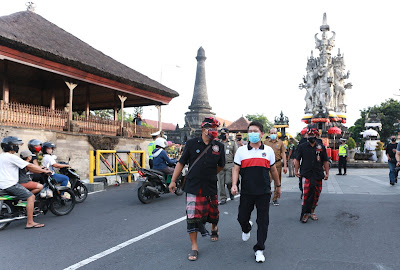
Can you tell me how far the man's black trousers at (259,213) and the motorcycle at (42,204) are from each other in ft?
13.4

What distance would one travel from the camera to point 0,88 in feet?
55.5

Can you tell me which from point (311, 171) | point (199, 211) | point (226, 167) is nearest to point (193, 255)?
point (199, 211)

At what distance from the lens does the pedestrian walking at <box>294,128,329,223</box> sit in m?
5.62

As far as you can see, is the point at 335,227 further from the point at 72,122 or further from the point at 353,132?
the point at 353,132

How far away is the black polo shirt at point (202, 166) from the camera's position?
4023mm

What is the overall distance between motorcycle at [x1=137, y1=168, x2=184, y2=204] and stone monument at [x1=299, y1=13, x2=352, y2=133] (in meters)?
41.6

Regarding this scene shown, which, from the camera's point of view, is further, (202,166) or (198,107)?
(198,107)

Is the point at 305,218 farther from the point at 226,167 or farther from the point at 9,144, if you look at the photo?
the point at 9,144

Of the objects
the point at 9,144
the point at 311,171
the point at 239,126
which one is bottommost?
the point at 311,171

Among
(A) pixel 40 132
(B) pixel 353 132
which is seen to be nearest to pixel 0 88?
(A) pixel 40 132

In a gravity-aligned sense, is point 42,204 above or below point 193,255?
above

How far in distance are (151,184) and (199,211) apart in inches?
162

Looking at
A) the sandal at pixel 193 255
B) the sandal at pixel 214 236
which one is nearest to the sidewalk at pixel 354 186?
the sandal at pixel 214 236

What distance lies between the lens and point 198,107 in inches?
2181
